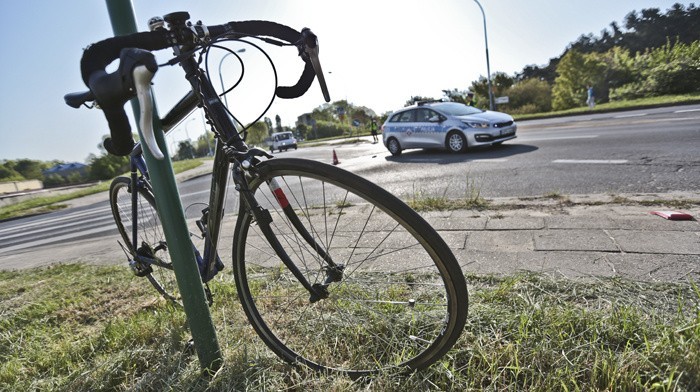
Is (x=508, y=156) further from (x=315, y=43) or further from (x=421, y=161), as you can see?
(x=315, y=43)

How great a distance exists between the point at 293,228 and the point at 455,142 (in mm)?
10166

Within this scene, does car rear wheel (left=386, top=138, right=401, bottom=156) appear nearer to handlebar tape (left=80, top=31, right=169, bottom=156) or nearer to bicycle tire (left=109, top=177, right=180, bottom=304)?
bicycle tire (left=109, top=177, right=180, bottom=304)

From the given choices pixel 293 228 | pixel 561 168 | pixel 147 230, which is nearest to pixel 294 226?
pixel 293 228

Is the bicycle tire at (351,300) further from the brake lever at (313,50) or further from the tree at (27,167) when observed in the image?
the tree at (27,167)

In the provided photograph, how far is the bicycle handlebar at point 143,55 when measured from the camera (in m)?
1.14

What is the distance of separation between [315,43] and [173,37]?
546 mm

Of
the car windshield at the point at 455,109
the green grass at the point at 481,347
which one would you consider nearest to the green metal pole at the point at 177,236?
the green grass at the point at 481,347

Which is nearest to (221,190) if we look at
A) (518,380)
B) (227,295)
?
(227,295)

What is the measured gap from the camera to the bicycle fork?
5.15 ft

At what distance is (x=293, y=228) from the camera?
1656 mm

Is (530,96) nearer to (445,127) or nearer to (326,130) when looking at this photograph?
(445,127)

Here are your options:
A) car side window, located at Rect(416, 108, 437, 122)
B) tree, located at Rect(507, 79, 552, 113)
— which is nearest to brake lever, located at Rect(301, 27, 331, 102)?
car side window, located at Rect(416, 108, 437, 122)

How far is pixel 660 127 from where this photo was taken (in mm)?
9805

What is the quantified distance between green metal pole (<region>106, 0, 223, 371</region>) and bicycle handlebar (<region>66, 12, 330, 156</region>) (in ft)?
0.67
